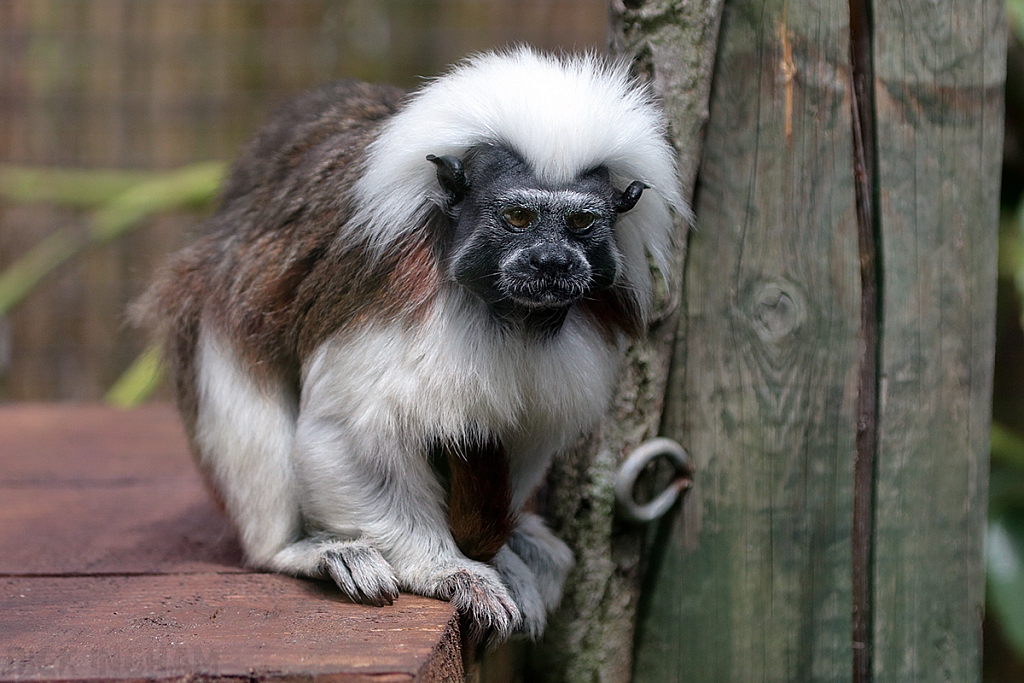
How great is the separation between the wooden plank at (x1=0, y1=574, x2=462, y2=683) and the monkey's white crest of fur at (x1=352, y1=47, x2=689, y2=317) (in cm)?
91

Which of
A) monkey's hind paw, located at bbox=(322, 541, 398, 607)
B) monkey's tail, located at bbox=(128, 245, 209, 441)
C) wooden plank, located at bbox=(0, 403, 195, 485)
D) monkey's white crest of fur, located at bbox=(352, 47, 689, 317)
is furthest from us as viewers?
wooden plank, located at bbox=(0, 403, 195, 485)

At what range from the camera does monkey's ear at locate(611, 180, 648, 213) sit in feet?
7.86

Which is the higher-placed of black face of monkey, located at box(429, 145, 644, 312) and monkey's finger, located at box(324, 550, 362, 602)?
black face of monkey, located at box(429, 145, 644, 312)

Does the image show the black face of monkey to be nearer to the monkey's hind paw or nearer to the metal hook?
the metal hook

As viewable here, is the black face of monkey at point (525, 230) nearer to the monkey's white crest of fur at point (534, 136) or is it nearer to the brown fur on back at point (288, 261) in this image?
the monkey's white crest of fur at point (534, 136)

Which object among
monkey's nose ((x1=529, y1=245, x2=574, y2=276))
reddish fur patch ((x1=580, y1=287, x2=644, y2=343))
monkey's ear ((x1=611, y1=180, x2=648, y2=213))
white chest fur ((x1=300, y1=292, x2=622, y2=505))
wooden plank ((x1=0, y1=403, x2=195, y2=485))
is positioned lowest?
wooden plank ((x1=0, y1=403, x2=195, y2=485))

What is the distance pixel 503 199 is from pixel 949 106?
1.23 metres

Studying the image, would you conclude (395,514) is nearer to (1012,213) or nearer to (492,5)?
(1012,213)

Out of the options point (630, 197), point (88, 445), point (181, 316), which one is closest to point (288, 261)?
point (181, 316)

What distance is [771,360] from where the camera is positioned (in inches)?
110

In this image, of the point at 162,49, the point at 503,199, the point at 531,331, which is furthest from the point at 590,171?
the point at 162,49

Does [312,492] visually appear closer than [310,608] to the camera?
No

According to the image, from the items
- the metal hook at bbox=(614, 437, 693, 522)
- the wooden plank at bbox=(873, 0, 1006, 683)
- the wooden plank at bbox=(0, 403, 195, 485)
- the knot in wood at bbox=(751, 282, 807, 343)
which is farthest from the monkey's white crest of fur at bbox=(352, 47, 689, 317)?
the wooden plank at bbox=(0, 403, 195, 485)

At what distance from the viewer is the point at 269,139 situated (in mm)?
3338
